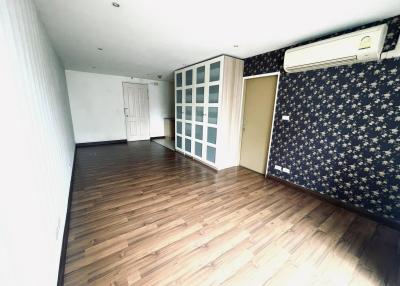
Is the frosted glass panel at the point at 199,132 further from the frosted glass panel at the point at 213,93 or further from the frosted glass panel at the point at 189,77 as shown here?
Result: the frosted glass panel at the point at 189,77

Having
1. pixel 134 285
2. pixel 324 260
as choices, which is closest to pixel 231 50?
pixel 324 260

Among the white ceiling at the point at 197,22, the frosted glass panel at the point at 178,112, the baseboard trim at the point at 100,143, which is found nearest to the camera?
the white ceiling at the point at 197,22

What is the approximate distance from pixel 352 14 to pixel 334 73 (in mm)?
701

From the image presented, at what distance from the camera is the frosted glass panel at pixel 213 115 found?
137 inches

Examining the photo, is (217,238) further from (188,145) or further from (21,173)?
(188,145)

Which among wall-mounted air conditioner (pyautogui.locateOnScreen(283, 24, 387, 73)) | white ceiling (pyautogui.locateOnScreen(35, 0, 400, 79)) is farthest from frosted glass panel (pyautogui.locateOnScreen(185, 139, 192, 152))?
wall-mounted air conditioner (pyautogui.locateOnScreen(283, 24, 387, 73))

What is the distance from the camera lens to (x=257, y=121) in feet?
11.5

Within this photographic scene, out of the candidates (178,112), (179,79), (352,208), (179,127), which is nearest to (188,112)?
(178,112)

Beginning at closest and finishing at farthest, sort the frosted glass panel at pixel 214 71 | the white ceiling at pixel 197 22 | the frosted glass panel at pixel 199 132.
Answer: the white ceiling at pixel 197 22 → the frosted glass panel at pixel 214 71 → the frosted glass panel at pixel 199 132

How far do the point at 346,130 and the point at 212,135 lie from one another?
88.4 inches

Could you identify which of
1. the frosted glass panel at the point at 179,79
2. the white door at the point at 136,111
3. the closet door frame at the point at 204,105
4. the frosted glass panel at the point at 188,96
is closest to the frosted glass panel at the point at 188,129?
the closet door frame at the point at 204,105

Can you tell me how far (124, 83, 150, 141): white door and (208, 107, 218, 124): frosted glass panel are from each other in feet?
11.8

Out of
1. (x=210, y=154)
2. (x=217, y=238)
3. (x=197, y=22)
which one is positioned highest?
(x=197, y=22)

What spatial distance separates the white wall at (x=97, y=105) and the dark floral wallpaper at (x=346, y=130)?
491 cm
